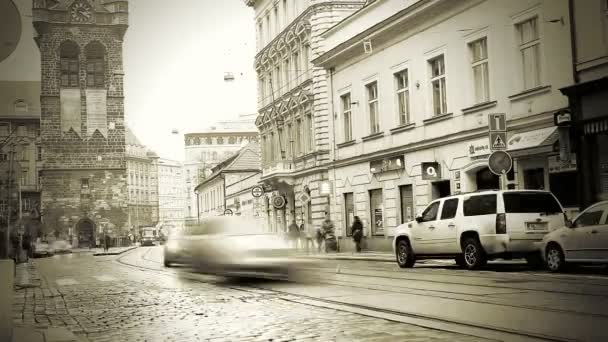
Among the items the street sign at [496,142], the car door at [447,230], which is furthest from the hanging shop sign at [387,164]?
the car door at [447,230]

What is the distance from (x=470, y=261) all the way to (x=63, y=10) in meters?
51.3

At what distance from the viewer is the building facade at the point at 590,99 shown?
21203 millimetres

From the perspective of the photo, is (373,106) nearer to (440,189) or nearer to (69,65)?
(440,189)

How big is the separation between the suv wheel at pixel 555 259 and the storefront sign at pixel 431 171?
1148 centimetres

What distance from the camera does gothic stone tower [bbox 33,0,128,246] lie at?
65000 mm

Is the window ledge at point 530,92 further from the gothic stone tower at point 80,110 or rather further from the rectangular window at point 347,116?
the gothic stone tower at point 80,110

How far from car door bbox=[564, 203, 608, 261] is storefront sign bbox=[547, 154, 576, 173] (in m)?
6.06

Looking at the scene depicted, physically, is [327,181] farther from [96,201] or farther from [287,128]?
[96,201]

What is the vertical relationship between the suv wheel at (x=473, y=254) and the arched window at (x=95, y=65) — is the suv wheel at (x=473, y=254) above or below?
below

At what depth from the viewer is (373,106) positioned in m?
35.3

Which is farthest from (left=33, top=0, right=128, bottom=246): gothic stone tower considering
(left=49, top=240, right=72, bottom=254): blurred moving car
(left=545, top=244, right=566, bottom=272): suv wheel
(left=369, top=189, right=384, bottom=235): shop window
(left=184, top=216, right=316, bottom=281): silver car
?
(left=545, top=244, right=566, bottom=272): suv wheel

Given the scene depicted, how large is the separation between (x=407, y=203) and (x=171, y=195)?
89.5 m

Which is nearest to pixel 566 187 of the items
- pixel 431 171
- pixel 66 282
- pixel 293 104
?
pixel 431 171

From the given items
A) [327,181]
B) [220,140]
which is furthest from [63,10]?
[220,140]
